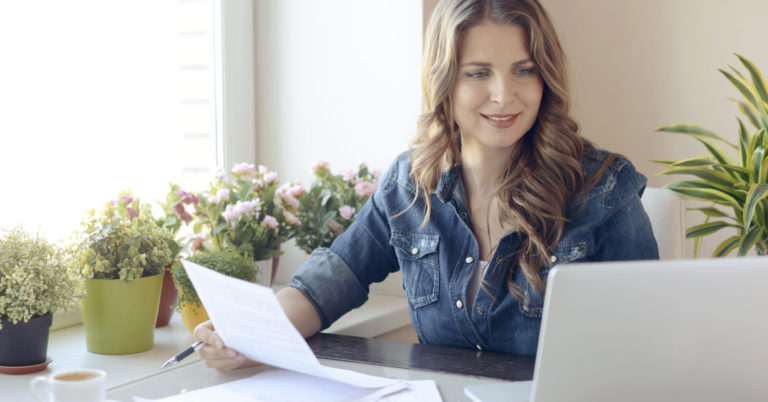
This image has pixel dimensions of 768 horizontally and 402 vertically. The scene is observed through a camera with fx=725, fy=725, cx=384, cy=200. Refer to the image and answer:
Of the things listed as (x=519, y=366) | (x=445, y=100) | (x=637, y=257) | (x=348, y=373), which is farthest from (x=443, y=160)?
(x=348, y=373)

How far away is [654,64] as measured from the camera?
2.81 metres

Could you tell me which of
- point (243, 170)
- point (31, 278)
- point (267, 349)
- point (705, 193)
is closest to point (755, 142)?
point (705, 193)

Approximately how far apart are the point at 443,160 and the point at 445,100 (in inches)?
5.2

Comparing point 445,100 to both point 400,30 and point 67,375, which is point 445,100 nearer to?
point 400,30

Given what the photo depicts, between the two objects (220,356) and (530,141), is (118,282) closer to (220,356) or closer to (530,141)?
(220,356)

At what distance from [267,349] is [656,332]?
0.57m

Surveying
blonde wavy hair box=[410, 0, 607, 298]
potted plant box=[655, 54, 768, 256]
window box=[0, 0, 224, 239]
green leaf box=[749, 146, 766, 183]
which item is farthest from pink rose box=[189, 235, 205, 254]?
green leaf box=[749, 146, 766, 183]

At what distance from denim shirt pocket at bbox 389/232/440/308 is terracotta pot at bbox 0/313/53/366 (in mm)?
690

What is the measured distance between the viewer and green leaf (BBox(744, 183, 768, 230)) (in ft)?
6.83

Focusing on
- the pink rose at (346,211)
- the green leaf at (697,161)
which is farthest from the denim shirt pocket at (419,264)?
the green leaf at (697,161)

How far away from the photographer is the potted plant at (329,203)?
76.7 inches

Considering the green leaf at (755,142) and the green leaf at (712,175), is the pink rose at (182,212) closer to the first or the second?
the green leaf at (712,175)

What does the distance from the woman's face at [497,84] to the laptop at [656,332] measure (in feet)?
2.32

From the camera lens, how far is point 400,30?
2080 mm
